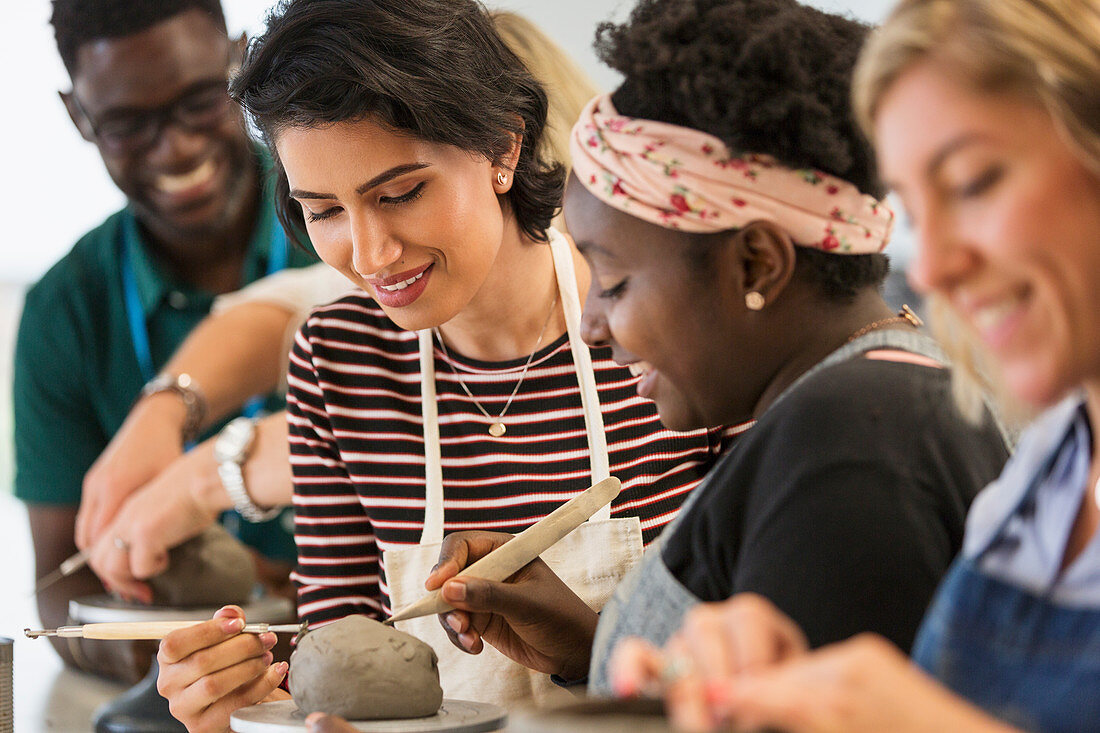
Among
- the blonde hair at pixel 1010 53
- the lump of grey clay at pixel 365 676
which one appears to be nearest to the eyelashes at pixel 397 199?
the lump of grey clay at pixel 365 676

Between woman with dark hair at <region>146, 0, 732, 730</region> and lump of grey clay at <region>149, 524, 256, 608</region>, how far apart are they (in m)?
0.41

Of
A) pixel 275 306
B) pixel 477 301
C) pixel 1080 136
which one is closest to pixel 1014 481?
pixel 1080 136

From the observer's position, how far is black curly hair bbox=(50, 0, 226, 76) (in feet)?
7.25

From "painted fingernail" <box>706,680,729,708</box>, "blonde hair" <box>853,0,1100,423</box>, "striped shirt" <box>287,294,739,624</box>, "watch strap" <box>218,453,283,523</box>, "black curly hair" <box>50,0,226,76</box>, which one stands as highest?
"blonde hair" <box>853,0,1100,423</box>

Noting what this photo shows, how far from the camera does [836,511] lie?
75 centimetres

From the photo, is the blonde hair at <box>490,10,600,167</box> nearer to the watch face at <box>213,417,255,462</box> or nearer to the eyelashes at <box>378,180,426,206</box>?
the eyelashes at <box>378,180,426,206</box>

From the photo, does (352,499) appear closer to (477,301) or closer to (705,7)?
(477,301)

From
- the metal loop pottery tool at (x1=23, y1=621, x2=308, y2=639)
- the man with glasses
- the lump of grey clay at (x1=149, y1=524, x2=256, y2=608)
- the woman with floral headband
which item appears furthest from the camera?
the man with glasses

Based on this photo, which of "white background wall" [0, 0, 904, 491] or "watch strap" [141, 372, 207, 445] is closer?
"watch strap" [141, 372, 207, 445]

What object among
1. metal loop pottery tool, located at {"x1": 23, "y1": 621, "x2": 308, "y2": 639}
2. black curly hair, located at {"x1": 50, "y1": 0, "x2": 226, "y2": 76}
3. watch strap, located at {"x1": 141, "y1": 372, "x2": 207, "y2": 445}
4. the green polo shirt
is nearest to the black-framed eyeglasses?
black curly hair, located at {"x1": 50, "y1": 0, "x2": 226, "y2": 76}

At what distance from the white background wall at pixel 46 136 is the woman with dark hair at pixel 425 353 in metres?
1.75

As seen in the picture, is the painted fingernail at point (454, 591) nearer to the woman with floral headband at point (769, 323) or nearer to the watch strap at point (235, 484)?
the woman with floral headband at point (769, 323)

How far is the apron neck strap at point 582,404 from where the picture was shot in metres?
1.38

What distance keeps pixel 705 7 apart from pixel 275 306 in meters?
1.50
